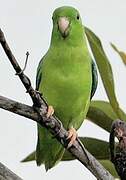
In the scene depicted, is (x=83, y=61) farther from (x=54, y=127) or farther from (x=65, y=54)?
(x=54, y=127)

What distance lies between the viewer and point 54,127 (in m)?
0.54

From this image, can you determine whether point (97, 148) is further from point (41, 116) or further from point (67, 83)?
point (41, 116)

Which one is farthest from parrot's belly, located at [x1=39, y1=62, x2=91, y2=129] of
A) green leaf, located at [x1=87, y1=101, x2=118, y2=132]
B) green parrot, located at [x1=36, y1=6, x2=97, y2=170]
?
green leaf, located at [x1=87, y1=101, x2=118, y2=132]

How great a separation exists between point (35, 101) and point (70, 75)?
9.5 inches

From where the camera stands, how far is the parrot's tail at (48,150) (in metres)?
0.80

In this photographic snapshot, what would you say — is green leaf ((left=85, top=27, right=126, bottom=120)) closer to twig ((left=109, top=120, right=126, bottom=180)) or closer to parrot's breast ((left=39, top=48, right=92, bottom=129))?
parrot's breast ((left=39, top=48, right=92, bottom=129))

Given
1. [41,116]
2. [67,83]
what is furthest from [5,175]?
[67,83]

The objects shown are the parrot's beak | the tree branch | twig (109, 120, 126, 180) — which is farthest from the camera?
the parrot's beak

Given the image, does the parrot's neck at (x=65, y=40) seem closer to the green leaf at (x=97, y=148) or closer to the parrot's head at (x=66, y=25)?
the parrot's head at (x=66, y=25)

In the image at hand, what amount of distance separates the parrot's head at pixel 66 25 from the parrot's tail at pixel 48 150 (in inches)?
6.8

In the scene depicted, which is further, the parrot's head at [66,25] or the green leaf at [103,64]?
the green leaf at [103,64]

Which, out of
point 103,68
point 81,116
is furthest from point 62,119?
point 103,68

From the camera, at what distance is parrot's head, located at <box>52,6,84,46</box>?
0.71 metres

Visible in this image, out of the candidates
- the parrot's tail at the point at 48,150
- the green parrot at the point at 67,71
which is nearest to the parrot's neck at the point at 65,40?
the green parrot at the point at 67,71
